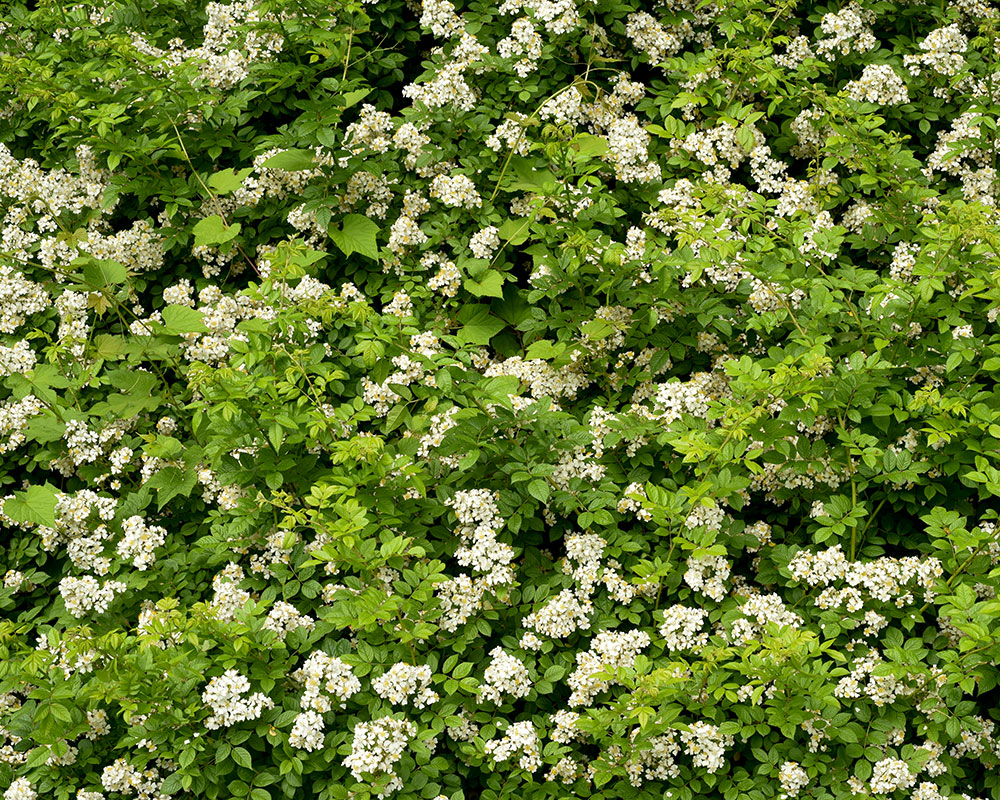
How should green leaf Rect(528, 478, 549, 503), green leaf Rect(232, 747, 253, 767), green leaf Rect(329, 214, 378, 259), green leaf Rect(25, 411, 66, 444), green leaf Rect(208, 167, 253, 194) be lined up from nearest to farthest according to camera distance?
green leaf Rect(232, 747, 253, 767)
green leaf Rect(528, 478, 549, 503)
green leaf Rect(25, 411, 66, 444)
green leaf Rect(329, 214, 378, 259)
green leaf Rect(208, 167, 253, 194)

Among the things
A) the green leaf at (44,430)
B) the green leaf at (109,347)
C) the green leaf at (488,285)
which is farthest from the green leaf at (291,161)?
the green leaf at (44,430)

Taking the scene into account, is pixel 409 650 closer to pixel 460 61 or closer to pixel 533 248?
pixel 533 248

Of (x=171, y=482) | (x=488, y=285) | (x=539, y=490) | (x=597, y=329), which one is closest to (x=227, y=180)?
(x=488, y=285)

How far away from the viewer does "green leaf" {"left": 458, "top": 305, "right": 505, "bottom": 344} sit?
4.10 meters

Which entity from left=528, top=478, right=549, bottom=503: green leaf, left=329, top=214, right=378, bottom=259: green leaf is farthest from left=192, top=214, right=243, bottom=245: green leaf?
left=528, top=478, right=549, bottom=503: green leaf

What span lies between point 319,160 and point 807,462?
2463 millimetres

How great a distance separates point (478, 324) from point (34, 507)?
6.20 ft

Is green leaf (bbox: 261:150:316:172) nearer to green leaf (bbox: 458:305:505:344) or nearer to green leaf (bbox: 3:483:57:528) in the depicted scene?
green leaf (bbox: 458:305:505:344)

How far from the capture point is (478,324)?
415cm

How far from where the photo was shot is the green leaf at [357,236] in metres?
4.20

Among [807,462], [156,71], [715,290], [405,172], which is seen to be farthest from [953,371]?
[156,71]

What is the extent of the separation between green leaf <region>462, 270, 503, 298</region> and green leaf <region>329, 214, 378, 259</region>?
45 centimetres

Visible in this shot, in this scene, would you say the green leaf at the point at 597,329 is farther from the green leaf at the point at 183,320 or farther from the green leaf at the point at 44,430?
the green leaf at the point at 44,430

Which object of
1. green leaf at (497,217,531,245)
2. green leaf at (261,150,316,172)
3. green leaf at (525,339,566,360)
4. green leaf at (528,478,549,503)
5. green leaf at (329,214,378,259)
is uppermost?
green leaf at (261,150,316,172)
